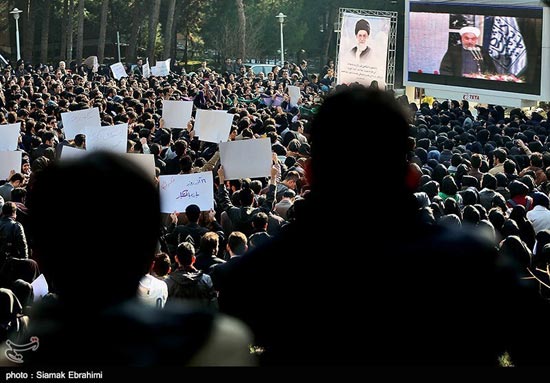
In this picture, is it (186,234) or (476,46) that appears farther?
(476,46)

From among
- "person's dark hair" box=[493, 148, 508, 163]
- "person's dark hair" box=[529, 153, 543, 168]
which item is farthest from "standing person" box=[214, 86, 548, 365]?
"person's dark hair" box=[493, 148, 508, 163]

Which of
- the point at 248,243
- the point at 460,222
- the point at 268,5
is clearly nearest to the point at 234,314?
the point at 248,243

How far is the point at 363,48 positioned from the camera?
25281mm

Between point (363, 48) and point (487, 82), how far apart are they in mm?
3238

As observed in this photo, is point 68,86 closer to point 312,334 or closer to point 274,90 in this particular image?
point 274,90

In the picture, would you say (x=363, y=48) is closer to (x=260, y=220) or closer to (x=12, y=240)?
(x=260, y=220)

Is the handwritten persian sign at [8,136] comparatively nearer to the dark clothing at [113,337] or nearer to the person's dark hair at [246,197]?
the person's dark hair at [246,197]

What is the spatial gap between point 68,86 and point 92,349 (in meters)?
24.2

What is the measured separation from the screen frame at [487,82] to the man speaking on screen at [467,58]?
A: 231 millimetres

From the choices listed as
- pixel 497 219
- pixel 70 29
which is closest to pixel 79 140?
pixel 497 219

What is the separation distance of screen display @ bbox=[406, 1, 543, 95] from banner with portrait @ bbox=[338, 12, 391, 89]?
2.37 metres

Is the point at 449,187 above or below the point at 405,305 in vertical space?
below

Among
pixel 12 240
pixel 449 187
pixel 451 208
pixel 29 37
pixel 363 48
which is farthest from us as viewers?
pixel 29 37

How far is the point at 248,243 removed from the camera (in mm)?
8102
